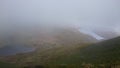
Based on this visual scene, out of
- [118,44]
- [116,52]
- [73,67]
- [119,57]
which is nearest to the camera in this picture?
[73,67]

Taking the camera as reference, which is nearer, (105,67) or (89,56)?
(105,67)

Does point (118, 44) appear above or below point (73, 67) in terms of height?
above

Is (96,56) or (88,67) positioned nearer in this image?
(88,67)

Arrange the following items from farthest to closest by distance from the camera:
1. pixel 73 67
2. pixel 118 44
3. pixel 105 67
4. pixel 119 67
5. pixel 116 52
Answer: pixel 118 44 → pixel 116 52 → pixel 73 67 → pixel 105 67 → pixel 119 67

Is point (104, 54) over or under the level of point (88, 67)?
over

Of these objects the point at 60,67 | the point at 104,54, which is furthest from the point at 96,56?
the point at 60,67

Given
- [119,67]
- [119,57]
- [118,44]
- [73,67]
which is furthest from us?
[118,44]

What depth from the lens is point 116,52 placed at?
83312 mm

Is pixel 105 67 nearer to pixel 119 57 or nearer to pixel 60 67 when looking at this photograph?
pixel 60 67

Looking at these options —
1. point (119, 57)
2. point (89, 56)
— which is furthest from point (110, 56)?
point (89, 56)

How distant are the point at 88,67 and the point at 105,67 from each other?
13.8 feet

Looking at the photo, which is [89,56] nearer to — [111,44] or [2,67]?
[111,44]

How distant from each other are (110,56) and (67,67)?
2098cm

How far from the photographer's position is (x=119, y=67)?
51688mm
